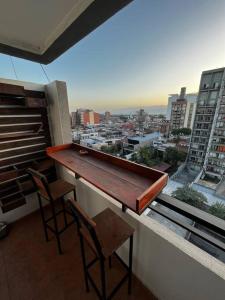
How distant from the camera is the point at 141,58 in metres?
1.64

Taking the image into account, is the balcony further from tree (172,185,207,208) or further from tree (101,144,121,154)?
tree (101,144,121,154)

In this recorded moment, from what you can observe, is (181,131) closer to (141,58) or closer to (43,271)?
(141,58)

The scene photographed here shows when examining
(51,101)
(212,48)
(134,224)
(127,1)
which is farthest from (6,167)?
(212,48)

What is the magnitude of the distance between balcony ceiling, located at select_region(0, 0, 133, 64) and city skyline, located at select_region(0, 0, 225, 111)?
0.27 m

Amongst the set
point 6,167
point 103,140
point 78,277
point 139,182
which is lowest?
point 78,277

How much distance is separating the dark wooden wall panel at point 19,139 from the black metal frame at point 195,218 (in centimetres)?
183

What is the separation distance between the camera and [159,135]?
1.56 metres

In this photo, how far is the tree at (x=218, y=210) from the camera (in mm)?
951

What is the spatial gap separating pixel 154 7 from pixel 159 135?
3.87 ft

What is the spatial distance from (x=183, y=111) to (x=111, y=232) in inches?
51.7

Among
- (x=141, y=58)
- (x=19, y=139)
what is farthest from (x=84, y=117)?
(x=141, y=58)

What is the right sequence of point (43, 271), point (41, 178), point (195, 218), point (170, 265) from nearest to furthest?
point (195, 218) → point (170, 265) → point (41, 178) → point (43, 271)

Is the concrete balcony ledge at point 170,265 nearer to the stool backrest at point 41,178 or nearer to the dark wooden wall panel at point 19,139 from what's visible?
the stool backrest at point 41,178

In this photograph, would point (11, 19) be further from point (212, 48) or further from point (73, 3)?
point (212, 48)
